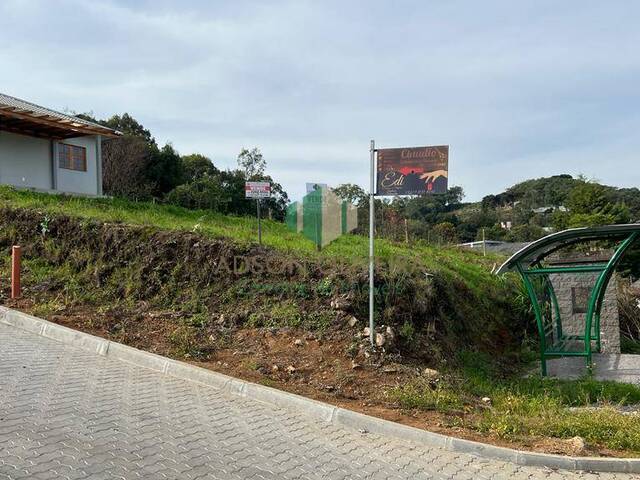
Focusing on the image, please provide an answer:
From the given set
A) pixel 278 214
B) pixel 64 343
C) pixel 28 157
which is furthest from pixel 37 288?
pixel 278 214

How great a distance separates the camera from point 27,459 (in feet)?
12.8

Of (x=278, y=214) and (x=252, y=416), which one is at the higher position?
(x=278, y=214)

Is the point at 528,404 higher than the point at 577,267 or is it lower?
lower

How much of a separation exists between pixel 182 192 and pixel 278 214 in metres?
6.32

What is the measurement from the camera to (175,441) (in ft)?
15.1

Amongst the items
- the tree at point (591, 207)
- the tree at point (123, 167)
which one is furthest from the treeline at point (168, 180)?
the tree at point (591, 207)

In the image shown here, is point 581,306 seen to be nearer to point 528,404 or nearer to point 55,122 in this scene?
point 528,404

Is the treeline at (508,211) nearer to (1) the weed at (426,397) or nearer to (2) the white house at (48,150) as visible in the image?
(1) the weed at (426,397)

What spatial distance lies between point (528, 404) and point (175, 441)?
3.94 m

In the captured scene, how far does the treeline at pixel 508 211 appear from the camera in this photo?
73.0ft

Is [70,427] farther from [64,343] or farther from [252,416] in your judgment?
[64,343]

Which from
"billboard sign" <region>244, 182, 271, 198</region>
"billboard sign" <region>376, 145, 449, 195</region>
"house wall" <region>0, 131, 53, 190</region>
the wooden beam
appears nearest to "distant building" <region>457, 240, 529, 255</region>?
"billboard sign" <region>244, 182, 271, 198</region>

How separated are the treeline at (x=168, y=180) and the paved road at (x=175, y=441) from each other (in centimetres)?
2215

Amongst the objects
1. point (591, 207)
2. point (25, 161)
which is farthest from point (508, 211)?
point (25, 161)
